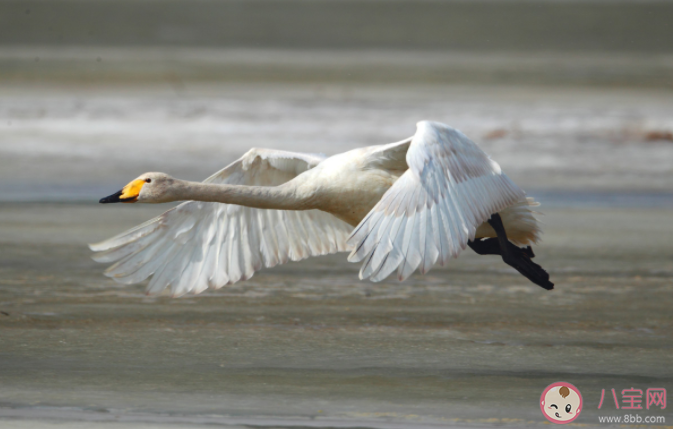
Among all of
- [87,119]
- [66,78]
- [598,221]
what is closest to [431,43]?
[66,78]

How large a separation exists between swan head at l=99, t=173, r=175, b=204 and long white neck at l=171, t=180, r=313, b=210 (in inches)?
1.7

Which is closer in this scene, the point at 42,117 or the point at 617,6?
the point at 42,117

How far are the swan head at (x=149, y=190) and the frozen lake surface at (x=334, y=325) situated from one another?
3.00 feet

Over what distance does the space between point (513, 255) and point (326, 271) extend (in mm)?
2225

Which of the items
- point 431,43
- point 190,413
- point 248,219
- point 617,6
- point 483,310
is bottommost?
point 190,413

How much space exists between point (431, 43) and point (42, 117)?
60.9ft

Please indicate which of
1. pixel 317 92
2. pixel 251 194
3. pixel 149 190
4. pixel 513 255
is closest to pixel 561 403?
pixel 513 255

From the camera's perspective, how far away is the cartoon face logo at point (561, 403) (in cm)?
462

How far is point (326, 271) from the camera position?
7.89 m

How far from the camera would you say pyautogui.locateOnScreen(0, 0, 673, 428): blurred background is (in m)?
4.99

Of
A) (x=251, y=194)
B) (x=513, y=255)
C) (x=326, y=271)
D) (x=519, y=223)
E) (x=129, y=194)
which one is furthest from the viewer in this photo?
(x=326, y=271)

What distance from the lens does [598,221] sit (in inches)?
382

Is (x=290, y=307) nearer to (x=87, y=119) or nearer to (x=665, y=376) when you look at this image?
(x=665, y=376)

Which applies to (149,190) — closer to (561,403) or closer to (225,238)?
(225,238)
